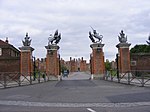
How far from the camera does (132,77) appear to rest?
22.7 metres

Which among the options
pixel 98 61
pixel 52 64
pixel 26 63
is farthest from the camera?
pixel 52 64

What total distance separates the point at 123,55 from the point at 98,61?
3.36 metres

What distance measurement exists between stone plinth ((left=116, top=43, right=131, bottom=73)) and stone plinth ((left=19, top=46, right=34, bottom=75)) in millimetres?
9805

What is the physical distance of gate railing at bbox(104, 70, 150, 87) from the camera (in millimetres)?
20247

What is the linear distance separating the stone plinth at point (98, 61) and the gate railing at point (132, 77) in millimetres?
898

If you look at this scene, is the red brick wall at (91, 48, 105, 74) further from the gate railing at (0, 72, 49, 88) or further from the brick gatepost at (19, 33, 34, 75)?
the brick gatepost at (19, 33, 34, 75)

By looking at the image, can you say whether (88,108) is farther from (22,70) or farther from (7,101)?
A: (22,70)

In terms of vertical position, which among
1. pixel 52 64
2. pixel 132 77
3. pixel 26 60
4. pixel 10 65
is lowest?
pixel 132 77

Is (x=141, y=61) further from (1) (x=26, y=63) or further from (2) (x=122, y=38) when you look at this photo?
(1) (x=26, y=63)

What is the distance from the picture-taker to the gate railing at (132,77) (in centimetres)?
2025

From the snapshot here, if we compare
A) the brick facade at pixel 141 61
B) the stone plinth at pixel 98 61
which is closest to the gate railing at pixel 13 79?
the stone plinth at pixel 98 61

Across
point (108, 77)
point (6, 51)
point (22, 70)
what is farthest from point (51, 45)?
point (6, 51)

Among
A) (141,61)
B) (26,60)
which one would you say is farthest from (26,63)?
(141,61)

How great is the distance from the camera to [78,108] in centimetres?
1020
